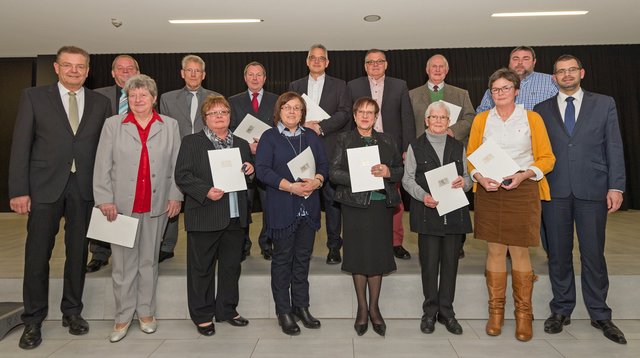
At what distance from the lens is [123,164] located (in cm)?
260

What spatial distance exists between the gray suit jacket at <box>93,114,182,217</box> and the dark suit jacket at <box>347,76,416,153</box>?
1.62 m

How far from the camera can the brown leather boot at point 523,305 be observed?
2.60 meters

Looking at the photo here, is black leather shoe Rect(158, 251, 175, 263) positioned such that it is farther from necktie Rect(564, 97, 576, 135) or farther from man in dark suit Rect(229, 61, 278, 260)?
necktie Rect(564, 97, 576, 135)

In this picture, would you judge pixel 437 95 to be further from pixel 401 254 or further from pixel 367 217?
pixel 367 217

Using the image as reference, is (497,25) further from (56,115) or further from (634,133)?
(56,115)

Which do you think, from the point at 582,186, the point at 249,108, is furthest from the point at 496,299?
the point at 249,108

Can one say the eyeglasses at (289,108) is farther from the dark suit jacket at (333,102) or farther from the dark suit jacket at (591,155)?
the dark suit jacket at (591,155)

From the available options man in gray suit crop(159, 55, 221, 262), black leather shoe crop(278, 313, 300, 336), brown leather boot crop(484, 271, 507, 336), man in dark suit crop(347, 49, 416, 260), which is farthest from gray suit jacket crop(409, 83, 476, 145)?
black leather shoe crop(278, 313, 300, 336)

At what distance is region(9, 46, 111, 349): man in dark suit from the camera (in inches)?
102

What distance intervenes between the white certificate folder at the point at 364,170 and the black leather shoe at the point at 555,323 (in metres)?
1.45

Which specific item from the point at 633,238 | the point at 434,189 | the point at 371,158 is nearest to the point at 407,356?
the point at 434,189

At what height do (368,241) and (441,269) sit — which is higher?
(368,241)

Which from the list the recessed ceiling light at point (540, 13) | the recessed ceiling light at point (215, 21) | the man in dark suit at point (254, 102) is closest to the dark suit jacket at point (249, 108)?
the man in dark suit at point (254, 102)

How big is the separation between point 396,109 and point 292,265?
1.57 m
